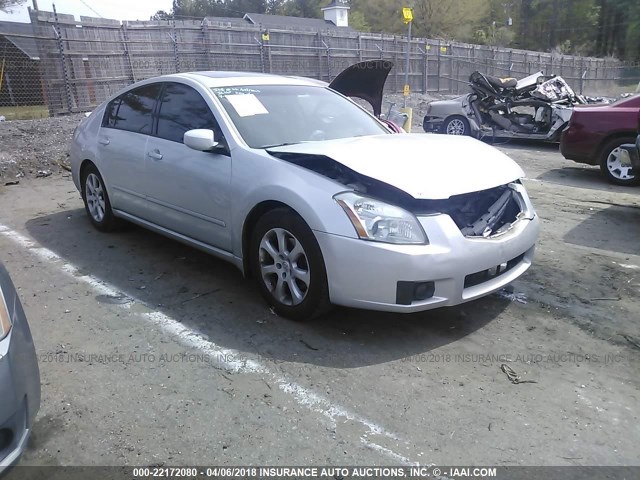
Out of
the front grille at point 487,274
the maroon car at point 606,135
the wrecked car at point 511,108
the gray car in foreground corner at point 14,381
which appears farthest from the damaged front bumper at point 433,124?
the gray car in foreground corner at point 14,381

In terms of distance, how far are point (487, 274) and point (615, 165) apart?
238 inches

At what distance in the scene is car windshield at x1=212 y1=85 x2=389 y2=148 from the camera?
4004 millimetres

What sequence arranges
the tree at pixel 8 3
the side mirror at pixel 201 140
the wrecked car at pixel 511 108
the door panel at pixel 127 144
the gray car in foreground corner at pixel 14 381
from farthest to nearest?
1. the tree at pixel 8 3
2. the wrecked car at pixel 511 108
3. the door panel at pixel 127 144
4. the side mirror at pixel 201 140
5. the gray car in foreground corner at pixel 14 381

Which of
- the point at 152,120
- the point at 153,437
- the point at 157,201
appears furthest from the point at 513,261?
the point at 152,120

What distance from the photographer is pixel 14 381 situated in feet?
6.25

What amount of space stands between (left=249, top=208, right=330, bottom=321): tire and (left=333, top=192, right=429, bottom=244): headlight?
1.01ft

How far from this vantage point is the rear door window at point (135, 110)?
15.6 ft

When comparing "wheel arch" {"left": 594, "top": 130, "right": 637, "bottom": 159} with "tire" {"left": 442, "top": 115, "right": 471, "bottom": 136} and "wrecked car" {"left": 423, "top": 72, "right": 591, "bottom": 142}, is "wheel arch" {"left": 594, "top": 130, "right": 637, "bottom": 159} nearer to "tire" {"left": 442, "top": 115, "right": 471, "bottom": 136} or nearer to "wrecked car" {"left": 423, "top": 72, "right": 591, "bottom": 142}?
"wrecked car" {"left": 423, "top": 72, "right": 591, "bottom": 142}

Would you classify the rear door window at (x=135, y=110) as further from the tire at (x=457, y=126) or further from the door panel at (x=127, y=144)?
the tire at (x=457, y=126)

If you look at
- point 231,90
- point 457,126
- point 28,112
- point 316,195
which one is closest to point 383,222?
point 316,195

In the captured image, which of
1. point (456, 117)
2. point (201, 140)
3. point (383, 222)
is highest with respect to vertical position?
point (201, 140)

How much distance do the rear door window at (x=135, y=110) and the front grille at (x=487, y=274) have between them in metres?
3.10

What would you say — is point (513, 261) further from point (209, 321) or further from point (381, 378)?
point (209, 321)

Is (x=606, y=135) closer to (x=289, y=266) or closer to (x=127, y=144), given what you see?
(x=289, y=266)
